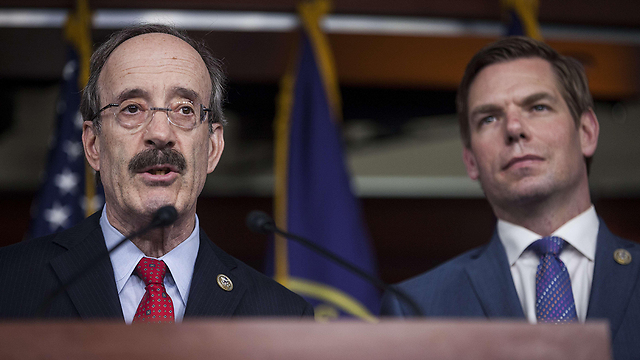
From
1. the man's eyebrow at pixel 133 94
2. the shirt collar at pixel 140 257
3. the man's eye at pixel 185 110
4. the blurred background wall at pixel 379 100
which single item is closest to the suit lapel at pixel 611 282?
the shirt collar at pixel 140 257

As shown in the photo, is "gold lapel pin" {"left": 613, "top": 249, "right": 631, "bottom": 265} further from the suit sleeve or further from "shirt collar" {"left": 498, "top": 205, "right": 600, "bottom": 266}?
the suit sleeve

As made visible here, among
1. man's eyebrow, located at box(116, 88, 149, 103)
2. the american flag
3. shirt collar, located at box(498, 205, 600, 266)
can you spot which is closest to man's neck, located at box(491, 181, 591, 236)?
shirt collar, located at box(498, 205, 600, 266)

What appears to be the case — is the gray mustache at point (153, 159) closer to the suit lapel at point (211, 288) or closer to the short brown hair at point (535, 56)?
the suit lapel at point (211, 288)

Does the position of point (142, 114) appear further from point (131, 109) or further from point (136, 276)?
point (136, 276)

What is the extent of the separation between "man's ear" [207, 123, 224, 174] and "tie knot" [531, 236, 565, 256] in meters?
0.92

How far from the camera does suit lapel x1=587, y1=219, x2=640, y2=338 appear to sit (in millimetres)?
1605

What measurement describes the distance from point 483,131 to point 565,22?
1.67m

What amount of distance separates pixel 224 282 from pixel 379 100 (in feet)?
9.82

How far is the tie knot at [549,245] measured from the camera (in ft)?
5.78

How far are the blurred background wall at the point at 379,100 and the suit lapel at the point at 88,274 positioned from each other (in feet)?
4.81

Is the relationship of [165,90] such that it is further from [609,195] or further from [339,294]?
[609,195]

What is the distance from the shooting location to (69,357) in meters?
0.86

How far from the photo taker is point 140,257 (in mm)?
1394

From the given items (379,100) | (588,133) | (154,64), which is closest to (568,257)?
(588,133)
